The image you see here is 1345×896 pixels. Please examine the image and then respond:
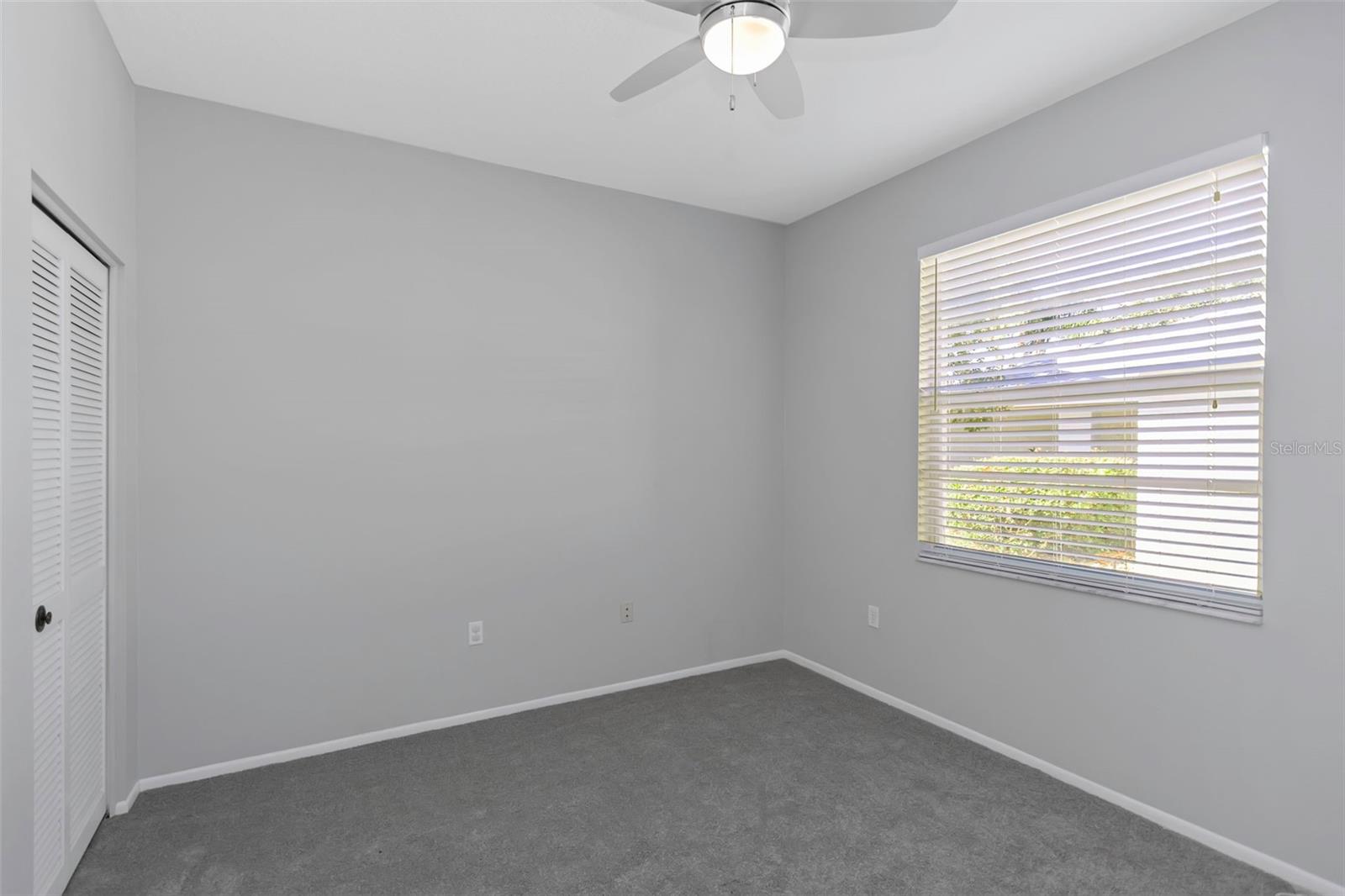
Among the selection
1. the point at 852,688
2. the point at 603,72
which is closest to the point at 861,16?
the point at 603,72

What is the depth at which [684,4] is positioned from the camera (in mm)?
1768

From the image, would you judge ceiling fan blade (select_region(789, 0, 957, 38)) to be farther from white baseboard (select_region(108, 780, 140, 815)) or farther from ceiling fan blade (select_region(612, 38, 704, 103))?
white baseboard (select_region(108, 780, 140, 815))

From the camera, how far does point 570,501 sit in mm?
3693

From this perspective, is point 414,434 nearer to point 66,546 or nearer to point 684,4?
point 66,546

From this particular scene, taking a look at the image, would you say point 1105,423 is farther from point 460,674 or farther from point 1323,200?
point 460,674

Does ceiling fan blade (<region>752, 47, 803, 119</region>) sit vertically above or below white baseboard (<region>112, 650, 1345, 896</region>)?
above

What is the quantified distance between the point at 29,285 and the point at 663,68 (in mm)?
1772

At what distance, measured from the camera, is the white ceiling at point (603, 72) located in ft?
7.43

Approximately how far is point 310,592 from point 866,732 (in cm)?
262

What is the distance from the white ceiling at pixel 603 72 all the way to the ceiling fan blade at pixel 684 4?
0.51m

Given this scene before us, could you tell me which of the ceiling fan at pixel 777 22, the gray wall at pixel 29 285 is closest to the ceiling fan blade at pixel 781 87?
the ceiling fan at pixel 777 22

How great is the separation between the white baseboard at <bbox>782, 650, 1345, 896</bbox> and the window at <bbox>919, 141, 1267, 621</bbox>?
2.50 feet

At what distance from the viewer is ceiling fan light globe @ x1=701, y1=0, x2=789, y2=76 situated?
5.85 ft

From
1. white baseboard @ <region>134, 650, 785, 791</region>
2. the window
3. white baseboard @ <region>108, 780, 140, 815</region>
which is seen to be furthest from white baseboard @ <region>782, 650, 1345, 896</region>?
white baseboard @ <region>108, 780, 140, 815</region>
